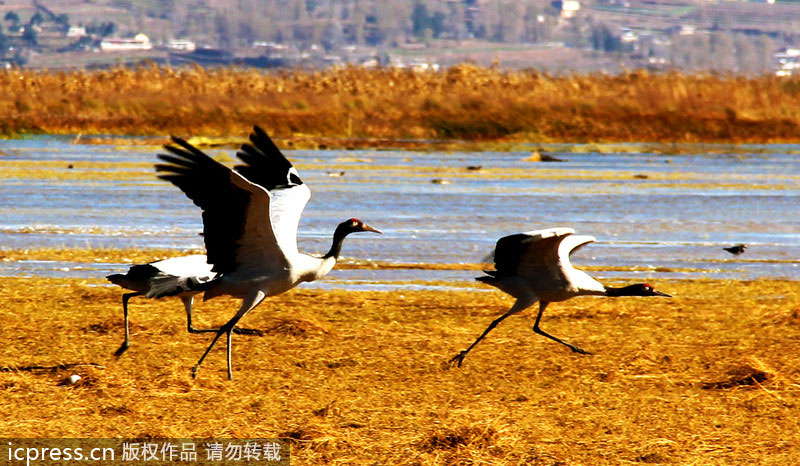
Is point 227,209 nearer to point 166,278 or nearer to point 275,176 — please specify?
point 166,278

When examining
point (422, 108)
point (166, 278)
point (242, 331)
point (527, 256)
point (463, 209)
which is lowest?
point (422, 108)

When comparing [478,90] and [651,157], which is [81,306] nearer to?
[651,157]

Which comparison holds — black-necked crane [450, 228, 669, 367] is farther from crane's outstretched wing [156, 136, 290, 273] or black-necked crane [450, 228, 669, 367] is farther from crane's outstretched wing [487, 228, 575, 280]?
crane's outstretched wing [156, 136, 290, 273]

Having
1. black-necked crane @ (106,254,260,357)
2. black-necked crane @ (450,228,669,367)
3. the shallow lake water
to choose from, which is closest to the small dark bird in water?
the shallow lake water

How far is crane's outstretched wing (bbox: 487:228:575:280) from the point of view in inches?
345

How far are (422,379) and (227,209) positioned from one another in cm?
176

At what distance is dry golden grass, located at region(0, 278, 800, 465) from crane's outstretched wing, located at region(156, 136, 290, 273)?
0.80 metres

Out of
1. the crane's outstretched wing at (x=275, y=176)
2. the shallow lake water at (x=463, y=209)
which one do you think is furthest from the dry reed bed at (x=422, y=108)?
the crane's outstretched wing at (x=275, y=176)

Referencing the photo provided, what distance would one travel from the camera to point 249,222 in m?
8.29

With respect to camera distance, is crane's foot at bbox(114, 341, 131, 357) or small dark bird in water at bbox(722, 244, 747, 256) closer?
crane's foot at bbox(114, 341, 131, 357)

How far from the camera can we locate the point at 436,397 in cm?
820

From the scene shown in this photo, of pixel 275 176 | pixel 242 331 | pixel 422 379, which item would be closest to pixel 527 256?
pixel 422 379

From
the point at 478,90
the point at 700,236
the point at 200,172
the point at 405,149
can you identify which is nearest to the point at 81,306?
the point at 200,172

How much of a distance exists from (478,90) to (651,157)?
381 inches
